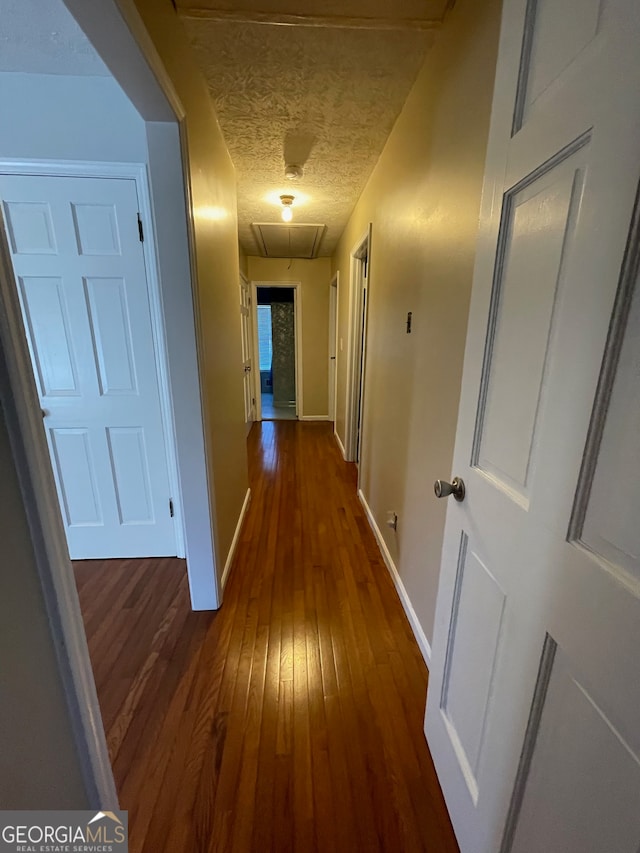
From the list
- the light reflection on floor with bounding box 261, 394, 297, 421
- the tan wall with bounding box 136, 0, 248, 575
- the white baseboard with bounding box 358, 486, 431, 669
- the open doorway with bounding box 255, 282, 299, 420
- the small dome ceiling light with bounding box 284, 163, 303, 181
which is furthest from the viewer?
the open doorway with bounding box 255, 282, 299, 420

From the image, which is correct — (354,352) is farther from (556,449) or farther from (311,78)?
(556,449)

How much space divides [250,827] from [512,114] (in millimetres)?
1841

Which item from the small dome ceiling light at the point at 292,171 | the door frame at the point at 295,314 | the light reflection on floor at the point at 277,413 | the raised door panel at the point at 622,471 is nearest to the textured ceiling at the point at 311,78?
the small dome ceiling light at the point at 292,171

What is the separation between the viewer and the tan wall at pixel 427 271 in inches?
41.2

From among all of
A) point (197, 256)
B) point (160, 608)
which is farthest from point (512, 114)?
point (160, 608)

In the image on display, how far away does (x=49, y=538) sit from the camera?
1.90 feet

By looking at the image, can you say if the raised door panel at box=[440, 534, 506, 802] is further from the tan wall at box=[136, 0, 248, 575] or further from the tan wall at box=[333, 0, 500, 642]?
the tan wall at box=[136, 0, 248, 575]

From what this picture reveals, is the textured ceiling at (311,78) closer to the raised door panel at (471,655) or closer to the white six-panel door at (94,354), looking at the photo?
the white six-panel door at (94,354)

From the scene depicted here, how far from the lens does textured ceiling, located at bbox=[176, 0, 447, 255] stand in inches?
47.4

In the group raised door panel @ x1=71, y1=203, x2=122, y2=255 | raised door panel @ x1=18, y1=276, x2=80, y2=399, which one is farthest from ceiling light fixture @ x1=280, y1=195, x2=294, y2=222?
raised door panel @ x1=18, y1=276, x2=80, y2=399

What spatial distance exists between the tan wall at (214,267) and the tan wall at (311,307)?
9.29 feet

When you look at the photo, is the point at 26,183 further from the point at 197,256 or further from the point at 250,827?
the point at 250,827

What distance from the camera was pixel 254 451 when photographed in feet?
13.4

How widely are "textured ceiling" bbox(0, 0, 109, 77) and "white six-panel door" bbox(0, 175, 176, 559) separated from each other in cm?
38
